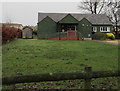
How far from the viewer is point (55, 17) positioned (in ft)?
140

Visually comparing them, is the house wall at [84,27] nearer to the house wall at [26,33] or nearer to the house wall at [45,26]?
the house wall at [45,26]

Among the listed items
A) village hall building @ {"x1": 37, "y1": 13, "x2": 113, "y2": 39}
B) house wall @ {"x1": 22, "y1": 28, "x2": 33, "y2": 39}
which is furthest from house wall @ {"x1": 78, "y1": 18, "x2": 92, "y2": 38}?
house wall @ {"x1": 22, "y1": 28, "x2": 33, "y2": 39}

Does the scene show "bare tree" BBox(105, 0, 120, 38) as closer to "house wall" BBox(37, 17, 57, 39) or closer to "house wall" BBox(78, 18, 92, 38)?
"house wall" BBox(78, 18, 92, 38)

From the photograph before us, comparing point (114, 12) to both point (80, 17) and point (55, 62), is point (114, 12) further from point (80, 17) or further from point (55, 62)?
point (55, 62)

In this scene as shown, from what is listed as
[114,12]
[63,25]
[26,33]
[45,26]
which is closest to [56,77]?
[45,26]

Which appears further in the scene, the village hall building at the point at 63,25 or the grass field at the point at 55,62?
the village hall building at the point at 63,25

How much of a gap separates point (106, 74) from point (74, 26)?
122ft

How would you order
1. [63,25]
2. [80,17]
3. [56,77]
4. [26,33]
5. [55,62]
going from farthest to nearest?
[80,17] → [26,33] → [63,25] → [55,62] → [56,77]

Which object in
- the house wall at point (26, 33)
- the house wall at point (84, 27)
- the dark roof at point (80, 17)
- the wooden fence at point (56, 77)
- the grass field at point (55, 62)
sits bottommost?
the grass field at point (55, 62)

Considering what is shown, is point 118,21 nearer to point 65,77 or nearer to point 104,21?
point 104,21

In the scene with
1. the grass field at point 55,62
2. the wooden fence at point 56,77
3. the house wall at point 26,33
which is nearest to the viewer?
the wooden fence at point 56,77

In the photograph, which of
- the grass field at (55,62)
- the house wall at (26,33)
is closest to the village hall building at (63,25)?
the house wall at (26,33)

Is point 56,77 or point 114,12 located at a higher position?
point 114,12

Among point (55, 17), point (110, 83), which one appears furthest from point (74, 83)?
point (55, 17)
